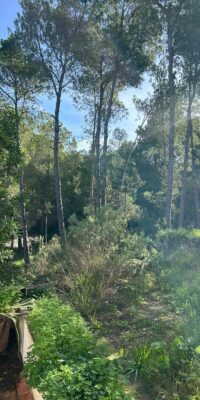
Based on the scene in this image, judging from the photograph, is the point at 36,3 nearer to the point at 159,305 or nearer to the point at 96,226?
the point at 96,226

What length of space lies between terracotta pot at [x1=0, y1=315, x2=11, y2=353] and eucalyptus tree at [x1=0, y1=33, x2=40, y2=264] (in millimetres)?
7504

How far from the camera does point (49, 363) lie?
7.09 ft

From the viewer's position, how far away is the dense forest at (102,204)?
2.45 metres

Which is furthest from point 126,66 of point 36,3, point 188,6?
point 36,3

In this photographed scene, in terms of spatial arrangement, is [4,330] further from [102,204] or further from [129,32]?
[129,32]

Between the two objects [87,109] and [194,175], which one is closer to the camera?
[87,109]

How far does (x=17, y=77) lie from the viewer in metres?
11.8

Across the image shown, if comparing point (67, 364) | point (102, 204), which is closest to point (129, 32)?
point (102, 204)

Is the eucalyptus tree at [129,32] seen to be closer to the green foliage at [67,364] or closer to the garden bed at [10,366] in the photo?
the garden bed at [10,366]

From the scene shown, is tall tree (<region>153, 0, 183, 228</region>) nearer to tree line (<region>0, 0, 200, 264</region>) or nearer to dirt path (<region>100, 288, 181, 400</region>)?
tree line (<region>0, 0, 200, 264</region>)

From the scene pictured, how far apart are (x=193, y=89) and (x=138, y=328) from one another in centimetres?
1252

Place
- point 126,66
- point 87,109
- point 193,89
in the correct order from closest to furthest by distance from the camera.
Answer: point 126,66 < point 193,89 < point 87,109

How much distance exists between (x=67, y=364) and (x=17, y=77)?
37.4 feet

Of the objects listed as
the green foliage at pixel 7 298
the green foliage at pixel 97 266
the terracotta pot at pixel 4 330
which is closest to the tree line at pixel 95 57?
the green foliage at pixel 97 266
